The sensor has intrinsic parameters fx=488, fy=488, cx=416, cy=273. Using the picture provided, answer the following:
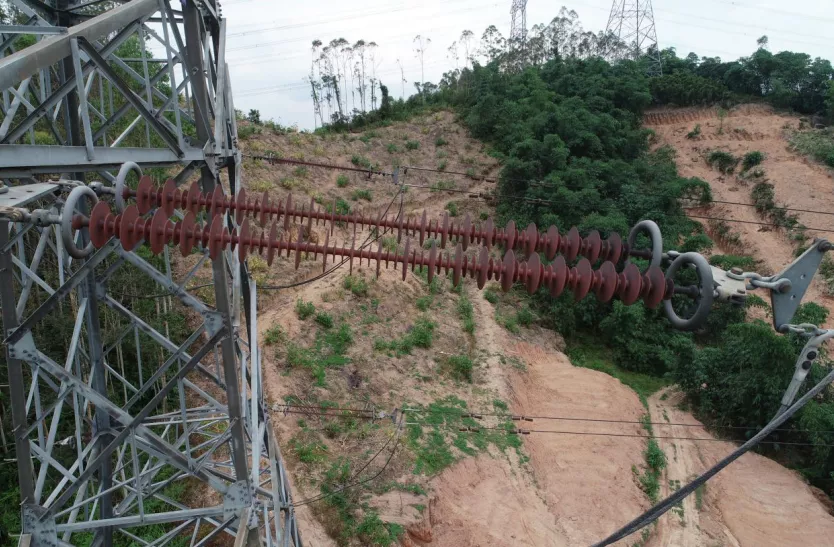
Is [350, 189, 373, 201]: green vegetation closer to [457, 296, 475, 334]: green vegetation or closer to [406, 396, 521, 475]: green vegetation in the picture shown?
[457, 296, 475, 334]: green vegetation

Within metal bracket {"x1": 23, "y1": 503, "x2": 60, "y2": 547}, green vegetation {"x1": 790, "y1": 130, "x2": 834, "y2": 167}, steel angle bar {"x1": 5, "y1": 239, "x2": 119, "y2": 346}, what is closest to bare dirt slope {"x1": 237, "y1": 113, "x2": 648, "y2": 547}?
metal bracket {"x1": 23, "y1": 503, "x2": 60, "y2": 547}

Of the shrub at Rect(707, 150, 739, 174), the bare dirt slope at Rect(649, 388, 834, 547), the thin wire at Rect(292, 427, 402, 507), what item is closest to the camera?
the thin wire at Rect(292, 427, 402, 507)

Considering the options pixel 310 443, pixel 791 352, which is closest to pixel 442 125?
pixel 791 352

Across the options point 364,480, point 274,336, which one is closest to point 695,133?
point 274,336

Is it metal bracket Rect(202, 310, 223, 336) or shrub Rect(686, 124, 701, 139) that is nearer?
metal bracket Rect(202, 310, 223, 336)

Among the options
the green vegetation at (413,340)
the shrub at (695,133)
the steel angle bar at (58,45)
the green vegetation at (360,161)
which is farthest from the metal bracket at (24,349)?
the shrub at (695,133)

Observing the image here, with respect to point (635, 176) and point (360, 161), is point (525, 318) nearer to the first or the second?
point (635, 176)

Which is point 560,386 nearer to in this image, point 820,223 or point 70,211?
point 70,211

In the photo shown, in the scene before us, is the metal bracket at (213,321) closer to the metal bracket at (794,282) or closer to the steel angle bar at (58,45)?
the steel angle bar at (58,45)
